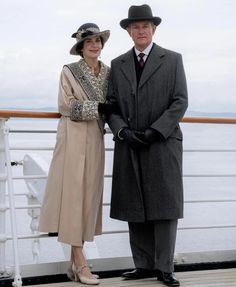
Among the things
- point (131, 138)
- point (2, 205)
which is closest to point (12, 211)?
point (2, 205)

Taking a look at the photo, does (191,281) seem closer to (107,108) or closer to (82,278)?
(82,278)

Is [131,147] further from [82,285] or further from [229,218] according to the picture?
[229,218]

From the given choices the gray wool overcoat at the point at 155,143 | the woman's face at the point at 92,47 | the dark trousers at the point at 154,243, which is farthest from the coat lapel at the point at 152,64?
the dark trousers at the point at 154,243

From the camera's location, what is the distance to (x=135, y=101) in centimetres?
336

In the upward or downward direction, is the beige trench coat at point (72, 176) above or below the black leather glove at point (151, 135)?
below

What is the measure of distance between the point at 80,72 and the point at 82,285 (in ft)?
3.55

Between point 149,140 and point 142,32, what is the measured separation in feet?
1.80

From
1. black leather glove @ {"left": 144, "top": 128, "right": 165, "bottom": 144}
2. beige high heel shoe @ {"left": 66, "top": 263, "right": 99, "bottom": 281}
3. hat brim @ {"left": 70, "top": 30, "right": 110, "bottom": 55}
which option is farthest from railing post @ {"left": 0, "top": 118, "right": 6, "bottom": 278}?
black leather glove @ {"left": 144, "top": 128, "right": 165, "bottom": 144}

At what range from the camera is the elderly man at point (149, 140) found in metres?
3.32

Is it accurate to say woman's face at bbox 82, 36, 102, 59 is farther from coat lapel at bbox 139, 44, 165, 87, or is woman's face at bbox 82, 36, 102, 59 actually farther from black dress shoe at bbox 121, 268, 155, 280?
black dress shoe at bbox 121, 268, 155, 280

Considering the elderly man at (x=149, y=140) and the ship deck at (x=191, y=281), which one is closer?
the elderly man at (x=149, y=140)

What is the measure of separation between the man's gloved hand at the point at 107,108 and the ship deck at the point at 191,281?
89 cm

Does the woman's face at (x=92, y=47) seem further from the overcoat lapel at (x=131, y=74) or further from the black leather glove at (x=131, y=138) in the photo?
the black leather glove at (x=131, y=138)

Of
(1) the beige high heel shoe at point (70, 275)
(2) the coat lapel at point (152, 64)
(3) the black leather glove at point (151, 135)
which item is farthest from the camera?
(1) the beige high heel shoe at point (70, 275)
